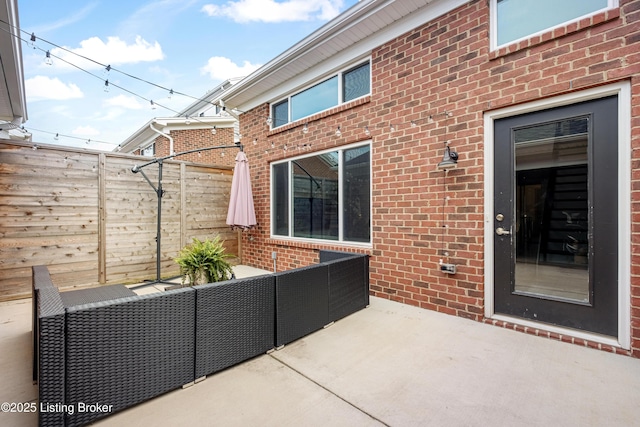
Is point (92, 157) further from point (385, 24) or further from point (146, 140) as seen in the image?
point (146, 140)

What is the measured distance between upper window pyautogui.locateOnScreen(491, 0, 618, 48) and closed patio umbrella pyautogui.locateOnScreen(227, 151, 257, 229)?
12.6ft

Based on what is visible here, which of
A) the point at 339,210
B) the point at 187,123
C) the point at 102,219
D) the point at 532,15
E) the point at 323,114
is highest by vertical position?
the point at 187,123

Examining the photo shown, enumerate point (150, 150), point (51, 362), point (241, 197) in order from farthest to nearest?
point (150, 150), point (241, 197), point (51, 362)

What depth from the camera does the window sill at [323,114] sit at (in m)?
3.93

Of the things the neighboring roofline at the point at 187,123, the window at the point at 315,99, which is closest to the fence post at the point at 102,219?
the window at the point at 315,99

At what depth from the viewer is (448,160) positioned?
2.93 metres

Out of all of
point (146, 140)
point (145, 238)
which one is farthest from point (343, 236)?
point (146, 140)

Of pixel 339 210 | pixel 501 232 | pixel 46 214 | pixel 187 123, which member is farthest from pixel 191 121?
pixel 501 232

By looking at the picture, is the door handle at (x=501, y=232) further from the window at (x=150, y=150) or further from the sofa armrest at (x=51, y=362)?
the window at (x=150, y=150)

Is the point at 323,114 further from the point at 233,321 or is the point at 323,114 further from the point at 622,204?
the point at 622,204

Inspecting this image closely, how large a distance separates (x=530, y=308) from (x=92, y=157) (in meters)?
5.89

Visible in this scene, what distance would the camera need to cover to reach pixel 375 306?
11.2 feet

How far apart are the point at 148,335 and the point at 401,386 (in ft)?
5.20

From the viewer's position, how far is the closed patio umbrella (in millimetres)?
4977
